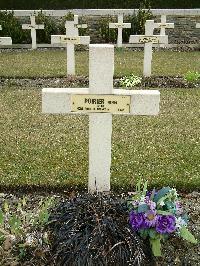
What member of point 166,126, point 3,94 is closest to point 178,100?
point 166,126

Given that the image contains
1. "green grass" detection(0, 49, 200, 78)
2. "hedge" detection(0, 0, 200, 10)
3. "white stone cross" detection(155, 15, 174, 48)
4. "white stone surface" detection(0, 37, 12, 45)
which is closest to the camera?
"green grass" detection(0, 49, 200, 78)

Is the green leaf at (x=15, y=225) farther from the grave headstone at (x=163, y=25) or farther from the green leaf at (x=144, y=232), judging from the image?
the grave headstone at (x=163, y=25)

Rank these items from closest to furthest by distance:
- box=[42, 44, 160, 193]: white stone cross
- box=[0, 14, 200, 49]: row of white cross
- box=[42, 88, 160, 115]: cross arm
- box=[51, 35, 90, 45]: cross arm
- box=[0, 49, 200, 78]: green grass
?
box=[42, 44, 160, 193]: white stone cross
box=[42, 88, 160, 115]: cross arm
box=[51, 35, 90, 45]: cross arm
box=[0, 49, 200, 78]: green grass
box=[0, 14, 200, 49]: row of white cross

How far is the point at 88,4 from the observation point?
1708 centimetres

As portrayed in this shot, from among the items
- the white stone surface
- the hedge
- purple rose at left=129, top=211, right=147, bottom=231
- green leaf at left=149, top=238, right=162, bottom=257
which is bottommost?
green leaf at left=149, top=238, right=162, bottom=257

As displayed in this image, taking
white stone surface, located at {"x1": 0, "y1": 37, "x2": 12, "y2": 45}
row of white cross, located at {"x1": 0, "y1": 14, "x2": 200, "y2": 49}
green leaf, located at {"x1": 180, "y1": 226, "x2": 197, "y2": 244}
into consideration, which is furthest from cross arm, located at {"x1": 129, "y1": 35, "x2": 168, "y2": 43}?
green leaf, located at {"x1": 180, "y1": 226, "x2": 197, "y2": 244}

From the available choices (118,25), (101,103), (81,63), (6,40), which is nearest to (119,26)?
(118,25)

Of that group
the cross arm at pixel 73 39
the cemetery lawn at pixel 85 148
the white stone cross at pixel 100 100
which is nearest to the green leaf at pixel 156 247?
the white stone cross at pixel 100 100

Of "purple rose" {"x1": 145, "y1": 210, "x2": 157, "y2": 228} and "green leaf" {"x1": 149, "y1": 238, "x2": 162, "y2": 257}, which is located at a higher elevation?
"purple rose" {"x1": 145, "y1": 210, "x2": 157, "y2": 228}

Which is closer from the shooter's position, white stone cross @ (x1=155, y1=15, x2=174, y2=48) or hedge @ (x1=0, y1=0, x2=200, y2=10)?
white stone cross @ (x1=155, y1=15, x2=174, y2=48)

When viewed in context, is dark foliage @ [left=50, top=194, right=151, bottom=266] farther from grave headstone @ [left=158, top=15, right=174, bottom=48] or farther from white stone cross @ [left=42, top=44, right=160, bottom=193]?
grave headstone @ [left=158, top=15, right=174, bottom=48]

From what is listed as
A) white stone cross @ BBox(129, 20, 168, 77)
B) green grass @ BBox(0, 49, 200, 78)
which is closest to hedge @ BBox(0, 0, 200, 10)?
green grass @ BBox(0, 49, 200, 78)

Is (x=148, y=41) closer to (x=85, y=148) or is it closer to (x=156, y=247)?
(x=85, y=148)

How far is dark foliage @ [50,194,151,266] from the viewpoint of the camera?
9.86ft
